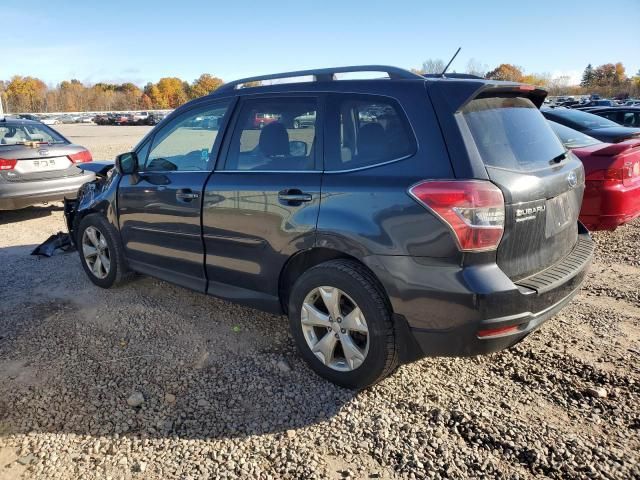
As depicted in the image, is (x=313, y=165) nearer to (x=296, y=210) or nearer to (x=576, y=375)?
(x=296, y=210)

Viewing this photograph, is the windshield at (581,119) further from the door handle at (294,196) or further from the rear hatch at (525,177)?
the door handle at (294,196)

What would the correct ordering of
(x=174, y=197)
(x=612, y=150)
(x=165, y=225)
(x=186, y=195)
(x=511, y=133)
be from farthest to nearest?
(x=612, y=150) → (x=165, y=225) → (x=174, y=197) → (x=186, y=195) → (x=511, y=133)

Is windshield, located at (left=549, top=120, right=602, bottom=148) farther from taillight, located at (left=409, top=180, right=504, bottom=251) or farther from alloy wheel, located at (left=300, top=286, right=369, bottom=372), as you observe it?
alloy wheel, located at (left=300, top=286, right=369, bottom=372)

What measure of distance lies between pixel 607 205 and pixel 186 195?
4.22 metres

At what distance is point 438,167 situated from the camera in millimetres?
2568

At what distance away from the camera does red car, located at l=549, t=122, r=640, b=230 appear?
201 inches

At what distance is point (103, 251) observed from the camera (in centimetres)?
479

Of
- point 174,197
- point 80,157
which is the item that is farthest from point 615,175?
point 80,157

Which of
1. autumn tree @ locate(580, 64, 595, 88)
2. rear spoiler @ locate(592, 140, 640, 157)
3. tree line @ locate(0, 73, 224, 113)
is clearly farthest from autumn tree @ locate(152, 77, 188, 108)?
rear spoiler @ locate(592, 140, 640, 157)

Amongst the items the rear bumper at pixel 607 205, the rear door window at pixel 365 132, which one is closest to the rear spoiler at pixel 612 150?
the rear bumper at pixel 607 205

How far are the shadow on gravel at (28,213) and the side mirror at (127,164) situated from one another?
4824mm

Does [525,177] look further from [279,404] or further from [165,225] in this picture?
[165,225]

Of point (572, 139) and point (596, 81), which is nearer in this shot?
point (572, 139)

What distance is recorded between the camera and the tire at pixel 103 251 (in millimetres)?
4617
